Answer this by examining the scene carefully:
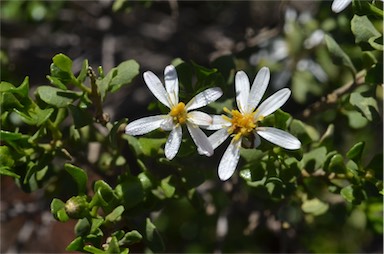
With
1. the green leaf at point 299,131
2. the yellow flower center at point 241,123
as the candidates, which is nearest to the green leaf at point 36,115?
the yellow flower center at point 241,123

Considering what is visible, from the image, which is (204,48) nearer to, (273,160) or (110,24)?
(110,24)

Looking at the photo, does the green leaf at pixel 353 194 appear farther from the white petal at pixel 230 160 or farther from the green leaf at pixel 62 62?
the green leaf at pixel 62 62

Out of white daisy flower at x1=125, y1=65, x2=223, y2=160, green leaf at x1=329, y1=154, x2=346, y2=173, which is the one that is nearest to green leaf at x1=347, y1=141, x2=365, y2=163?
green leaf at x1=329, y1=154, x2=346, y2=173

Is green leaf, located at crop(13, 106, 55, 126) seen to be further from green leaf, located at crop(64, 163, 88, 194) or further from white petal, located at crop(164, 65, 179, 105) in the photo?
white petal, located at crop(164, 65, 179, 105)

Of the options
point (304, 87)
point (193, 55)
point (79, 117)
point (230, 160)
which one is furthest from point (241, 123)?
point (193, 55)

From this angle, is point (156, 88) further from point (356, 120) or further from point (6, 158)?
point (356, 120)

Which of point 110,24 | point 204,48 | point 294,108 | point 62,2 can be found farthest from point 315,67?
point 62,2
